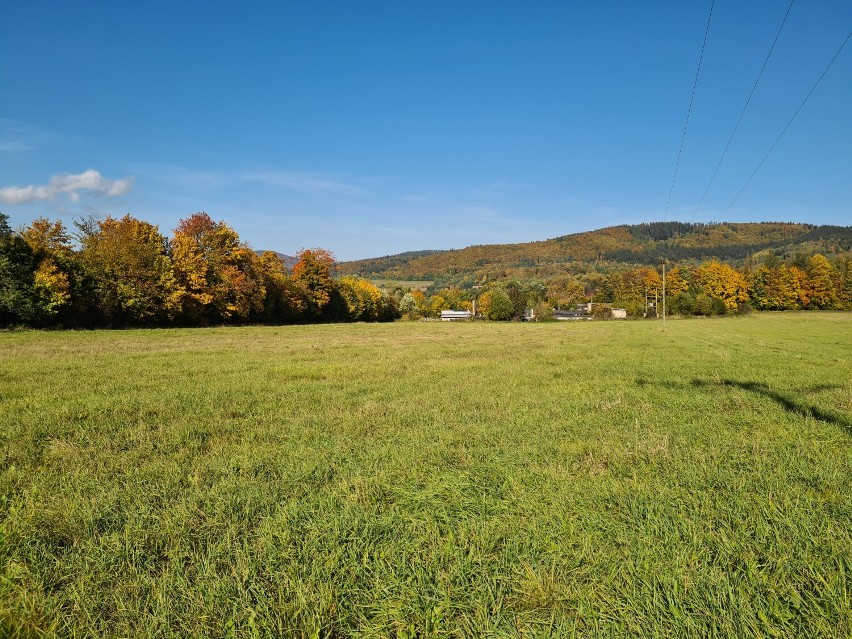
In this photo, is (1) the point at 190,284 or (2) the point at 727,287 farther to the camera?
(2) the point at 727,287

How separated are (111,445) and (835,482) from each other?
8.46 m

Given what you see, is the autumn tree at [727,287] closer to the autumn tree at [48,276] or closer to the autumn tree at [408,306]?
the autumn tree at [408,306]

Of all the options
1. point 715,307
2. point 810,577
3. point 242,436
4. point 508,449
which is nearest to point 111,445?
point 242,436

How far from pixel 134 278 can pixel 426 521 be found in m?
46.3

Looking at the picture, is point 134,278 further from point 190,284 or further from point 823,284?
point 823,284

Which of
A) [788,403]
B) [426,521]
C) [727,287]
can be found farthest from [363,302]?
[426,521]

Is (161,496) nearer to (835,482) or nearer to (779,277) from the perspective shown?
(835,482)

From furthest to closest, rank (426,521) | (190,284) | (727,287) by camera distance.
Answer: (727,287), (190,284), (426,521)

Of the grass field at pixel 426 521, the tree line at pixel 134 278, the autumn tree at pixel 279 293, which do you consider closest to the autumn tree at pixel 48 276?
the tree line at pixel 134 278

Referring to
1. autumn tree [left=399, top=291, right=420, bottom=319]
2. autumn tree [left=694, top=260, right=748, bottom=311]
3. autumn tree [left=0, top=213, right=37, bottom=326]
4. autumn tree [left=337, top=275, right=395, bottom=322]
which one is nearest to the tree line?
autumn tree [left=0, top=213, right=37, bottom=326]

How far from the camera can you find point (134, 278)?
135ft

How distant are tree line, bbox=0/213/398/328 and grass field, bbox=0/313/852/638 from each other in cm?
3341

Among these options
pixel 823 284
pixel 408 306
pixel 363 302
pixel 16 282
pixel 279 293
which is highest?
pixel 16 282

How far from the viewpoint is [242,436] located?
259 inches
